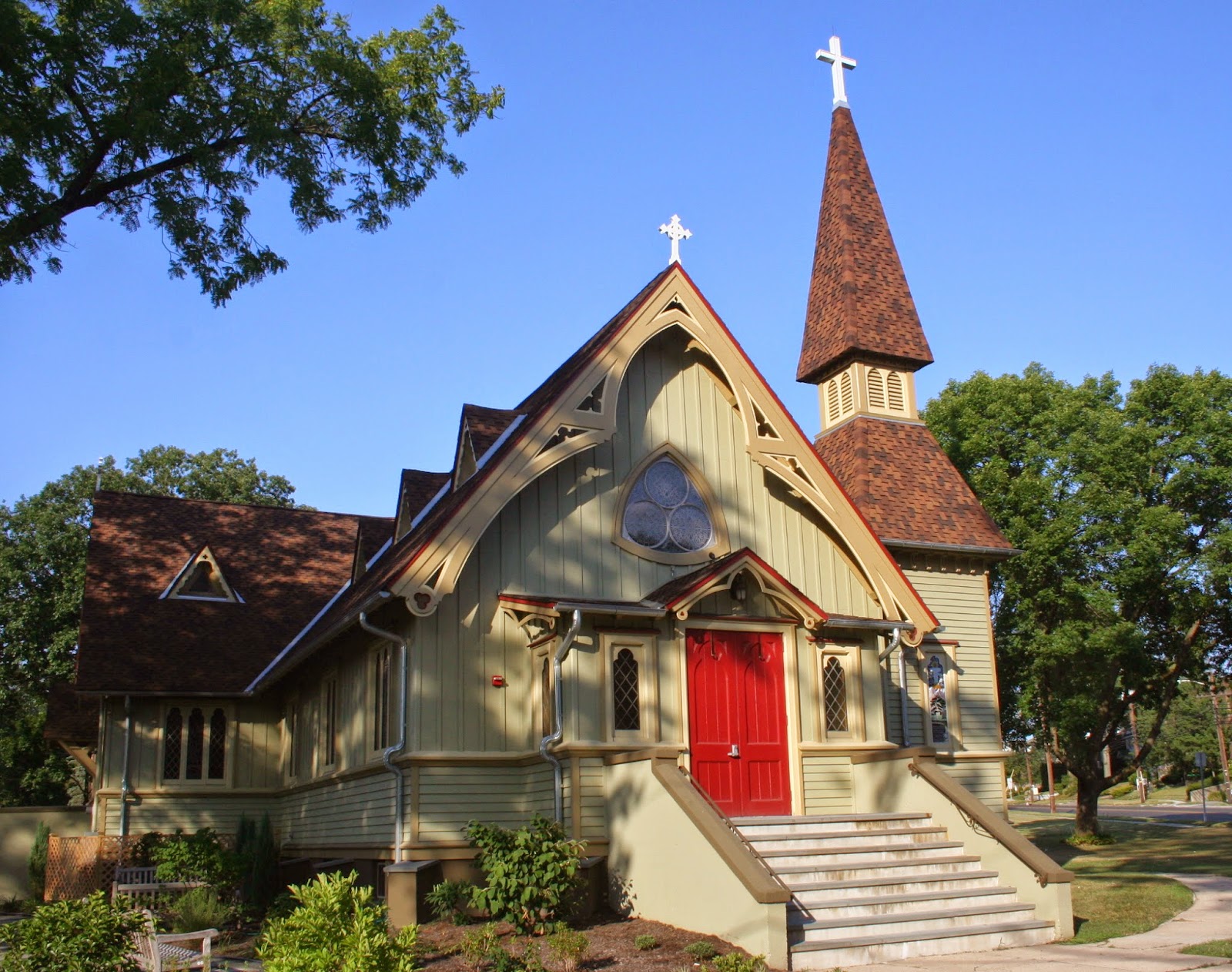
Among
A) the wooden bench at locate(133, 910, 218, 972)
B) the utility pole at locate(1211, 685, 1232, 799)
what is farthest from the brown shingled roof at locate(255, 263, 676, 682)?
the utility pole at locate(1211, 685, 1232, 799)

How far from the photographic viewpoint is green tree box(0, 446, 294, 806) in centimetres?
4138

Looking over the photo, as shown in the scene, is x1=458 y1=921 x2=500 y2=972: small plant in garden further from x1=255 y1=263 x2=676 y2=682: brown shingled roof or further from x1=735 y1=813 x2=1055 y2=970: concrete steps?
x1=255 y1=263 x2=676 y2=682: brown shingled roof

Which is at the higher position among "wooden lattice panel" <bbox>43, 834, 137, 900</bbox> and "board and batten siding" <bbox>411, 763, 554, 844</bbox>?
"board and batten siding" <bbox>411, 763, 554, 844</bbox>

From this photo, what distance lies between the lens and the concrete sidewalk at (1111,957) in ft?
35.2

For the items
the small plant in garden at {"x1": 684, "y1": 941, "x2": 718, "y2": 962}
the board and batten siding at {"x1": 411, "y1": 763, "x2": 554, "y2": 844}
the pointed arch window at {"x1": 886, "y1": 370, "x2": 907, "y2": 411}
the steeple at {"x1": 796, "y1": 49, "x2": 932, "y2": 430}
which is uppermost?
the steeple at {"x1": 796, "y1": 49, "x2": 932, "y2": 430}

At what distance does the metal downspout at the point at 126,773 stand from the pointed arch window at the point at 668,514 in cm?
1135

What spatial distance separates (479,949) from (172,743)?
45.6 feet

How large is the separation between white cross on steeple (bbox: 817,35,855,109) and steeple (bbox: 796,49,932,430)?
0.70m

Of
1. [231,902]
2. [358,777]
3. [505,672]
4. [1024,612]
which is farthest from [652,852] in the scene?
[1024,612]

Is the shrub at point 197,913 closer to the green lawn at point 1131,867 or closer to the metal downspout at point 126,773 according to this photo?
the metal downspout at point 126,773

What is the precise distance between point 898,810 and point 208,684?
1325 cm

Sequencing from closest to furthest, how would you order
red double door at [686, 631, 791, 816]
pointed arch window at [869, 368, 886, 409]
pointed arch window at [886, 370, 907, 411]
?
red double door at [686, 631, 791, 816] → pointed arch window at [869, 368, 886, 409] → pointed arch window at [886, 370, 907, 411]

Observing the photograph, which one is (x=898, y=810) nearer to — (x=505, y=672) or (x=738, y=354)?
(x=505, y=672)

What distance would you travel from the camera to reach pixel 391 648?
50.6 feet
